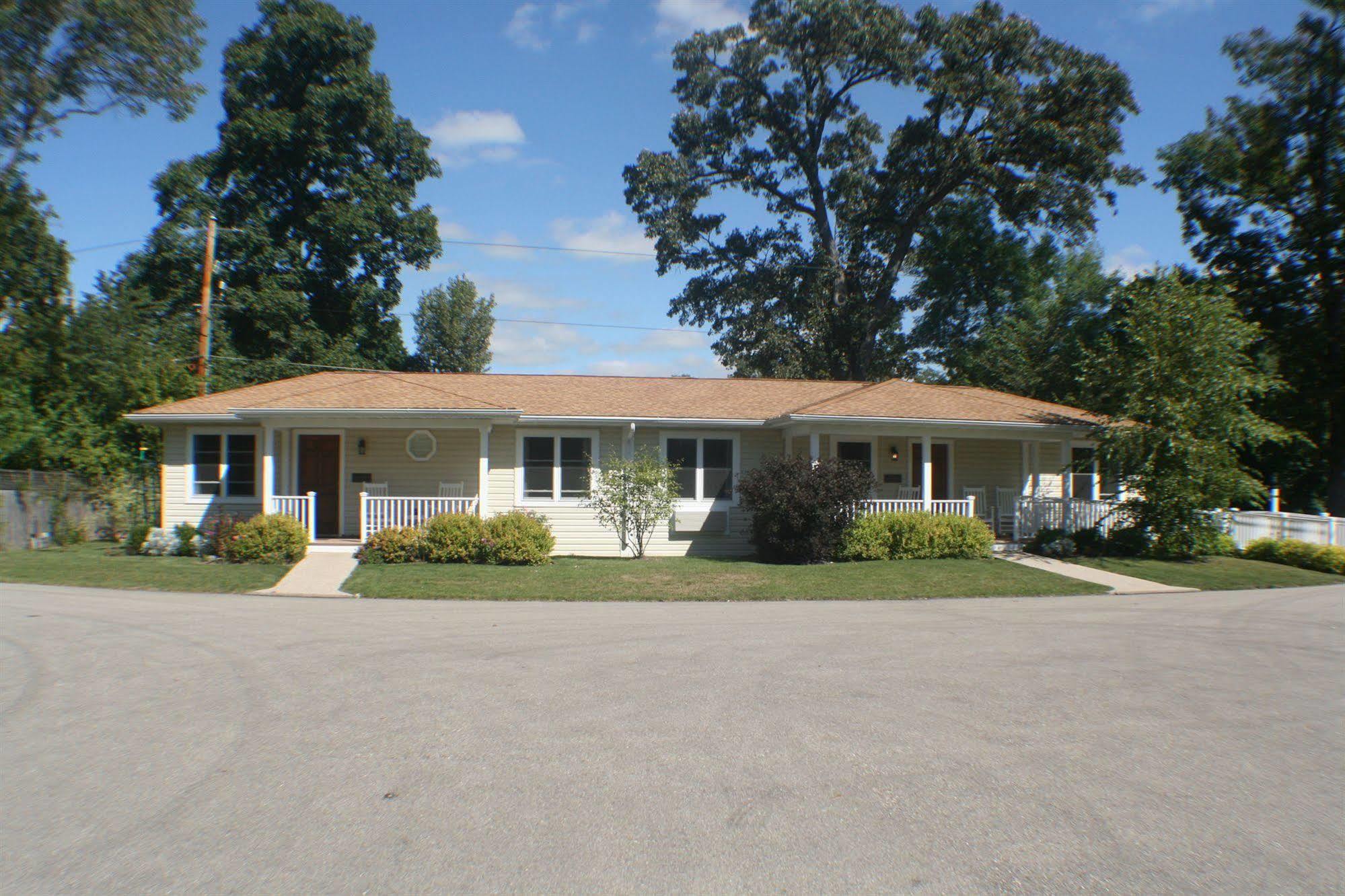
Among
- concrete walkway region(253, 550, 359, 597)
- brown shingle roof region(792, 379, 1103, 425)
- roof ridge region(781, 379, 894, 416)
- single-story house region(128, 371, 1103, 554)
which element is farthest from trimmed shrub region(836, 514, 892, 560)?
concrete walkway region(253, 550, 359, 597)

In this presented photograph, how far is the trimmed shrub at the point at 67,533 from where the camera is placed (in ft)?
67.4

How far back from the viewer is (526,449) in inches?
797

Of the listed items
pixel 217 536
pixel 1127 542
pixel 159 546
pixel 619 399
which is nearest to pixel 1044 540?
pixel 1127 542

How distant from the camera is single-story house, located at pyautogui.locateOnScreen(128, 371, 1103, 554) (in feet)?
61.8

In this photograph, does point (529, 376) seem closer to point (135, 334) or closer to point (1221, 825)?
point (135, 334)

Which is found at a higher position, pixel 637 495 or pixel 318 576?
pixel 637 495

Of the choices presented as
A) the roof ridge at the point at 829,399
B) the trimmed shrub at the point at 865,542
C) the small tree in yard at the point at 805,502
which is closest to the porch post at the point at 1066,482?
the roof ridge at the point at 829,399

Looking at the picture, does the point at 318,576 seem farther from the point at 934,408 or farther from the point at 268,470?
the point at 934,408

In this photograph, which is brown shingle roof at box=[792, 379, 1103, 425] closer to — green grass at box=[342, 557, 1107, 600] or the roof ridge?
the roof ridge

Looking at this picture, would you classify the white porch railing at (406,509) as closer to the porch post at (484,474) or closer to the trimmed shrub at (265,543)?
the porch post at (484,474)

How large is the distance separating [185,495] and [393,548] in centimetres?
592

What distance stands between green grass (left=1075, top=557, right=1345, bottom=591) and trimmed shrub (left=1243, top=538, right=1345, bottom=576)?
249 mm

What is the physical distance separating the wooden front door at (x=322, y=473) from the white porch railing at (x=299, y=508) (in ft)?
4.77

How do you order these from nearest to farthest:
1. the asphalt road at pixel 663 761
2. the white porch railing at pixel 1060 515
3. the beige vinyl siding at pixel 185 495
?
the asphalt road at pixel 663 761, the beige vinyl siding at pixel 185 495, the white porch railing at pixel 1060 515
